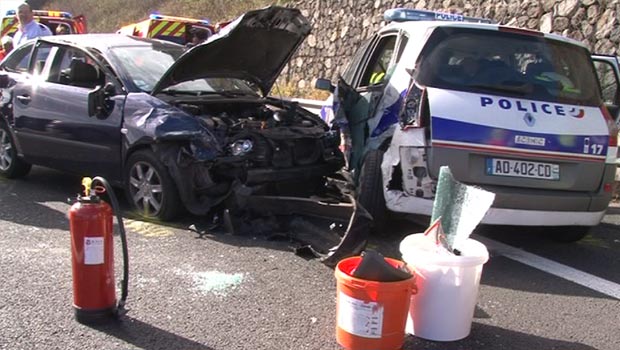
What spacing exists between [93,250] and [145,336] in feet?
1.76

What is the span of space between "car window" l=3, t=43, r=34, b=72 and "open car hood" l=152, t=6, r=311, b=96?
231 centimetres

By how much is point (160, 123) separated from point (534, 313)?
327cm

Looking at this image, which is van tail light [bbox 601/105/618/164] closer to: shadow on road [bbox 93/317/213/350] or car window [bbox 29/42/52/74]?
shadow on road [bbox 93/317/213/350]

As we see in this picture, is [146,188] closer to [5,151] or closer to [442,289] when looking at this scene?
[5,151]

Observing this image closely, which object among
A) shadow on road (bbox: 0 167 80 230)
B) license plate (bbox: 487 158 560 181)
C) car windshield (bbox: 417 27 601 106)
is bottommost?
shadow on road (bbox: 0 167 80 230)

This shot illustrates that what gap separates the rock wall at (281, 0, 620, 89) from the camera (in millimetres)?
10609

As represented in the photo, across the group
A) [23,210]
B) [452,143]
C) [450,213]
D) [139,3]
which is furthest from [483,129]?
[139,3]

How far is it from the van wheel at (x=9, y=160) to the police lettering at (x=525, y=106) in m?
5.11

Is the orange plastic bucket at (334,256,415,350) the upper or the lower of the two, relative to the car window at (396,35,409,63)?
lower

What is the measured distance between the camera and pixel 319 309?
13.0ft

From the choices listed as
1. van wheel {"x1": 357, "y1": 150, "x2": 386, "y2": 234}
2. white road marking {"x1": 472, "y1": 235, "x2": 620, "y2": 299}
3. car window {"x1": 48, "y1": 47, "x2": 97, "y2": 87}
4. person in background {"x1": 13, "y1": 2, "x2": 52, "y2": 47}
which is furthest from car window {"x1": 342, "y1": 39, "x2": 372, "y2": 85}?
person in background {"x1": 13, "y1": 2, "x2": 52, "y2": 47}

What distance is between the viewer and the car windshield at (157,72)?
612 centimetres

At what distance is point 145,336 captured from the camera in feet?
11.6

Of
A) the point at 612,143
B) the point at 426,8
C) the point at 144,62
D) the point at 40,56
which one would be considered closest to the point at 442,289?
the point at 612,143
